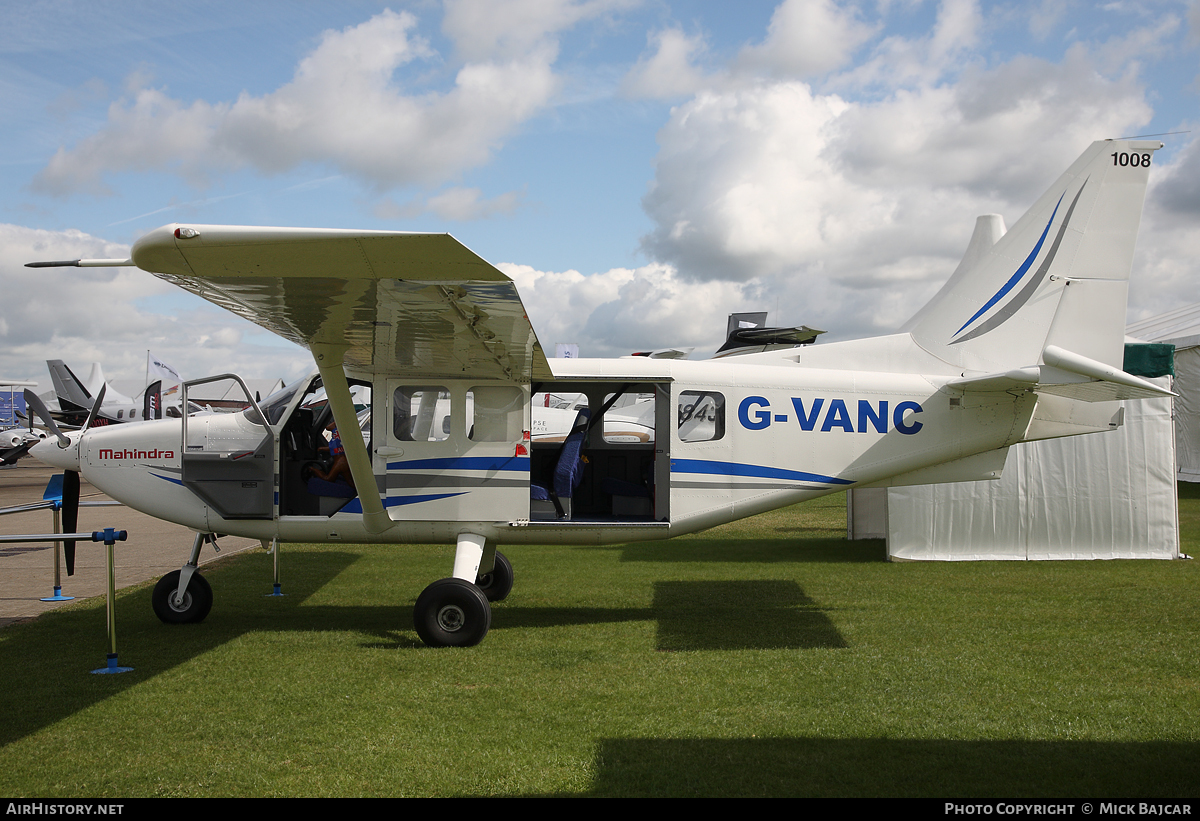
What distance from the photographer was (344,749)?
4551 mm

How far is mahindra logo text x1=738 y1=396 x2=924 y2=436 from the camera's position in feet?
24.5

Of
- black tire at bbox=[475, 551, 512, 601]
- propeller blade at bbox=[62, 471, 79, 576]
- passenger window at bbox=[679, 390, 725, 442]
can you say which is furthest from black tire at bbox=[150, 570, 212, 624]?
passenger window at bbox=[679, 390, 725, 442]

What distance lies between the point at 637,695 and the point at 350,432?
3063mm

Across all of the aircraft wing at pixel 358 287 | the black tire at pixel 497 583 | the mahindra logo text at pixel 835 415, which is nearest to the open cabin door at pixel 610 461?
the mahindra logo text at pixel 835 415

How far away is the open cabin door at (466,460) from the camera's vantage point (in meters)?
7.36

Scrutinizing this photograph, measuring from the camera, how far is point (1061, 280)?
24.9ft

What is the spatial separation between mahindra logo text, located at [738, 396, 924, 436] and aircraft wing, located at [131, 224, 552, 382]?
2.08 meters

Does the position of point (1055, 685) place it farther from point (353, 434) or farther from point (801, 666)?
point (353, 434)

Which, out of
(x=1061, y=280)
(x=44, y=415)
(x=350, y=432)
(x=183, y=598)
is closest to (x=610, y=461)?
(x=350, y=432)

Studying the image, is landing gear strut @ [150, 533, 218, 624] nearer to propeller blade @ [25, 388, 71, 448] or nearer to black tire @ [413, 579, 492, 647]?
propeller blade @ [25, 388, 71, 448]

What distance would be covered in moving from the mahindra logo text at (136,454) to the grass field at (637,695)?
1.58 m

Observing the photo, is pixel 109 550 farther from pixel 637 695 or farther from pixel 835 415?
pixel 835 415
